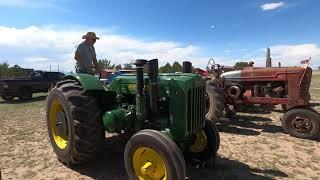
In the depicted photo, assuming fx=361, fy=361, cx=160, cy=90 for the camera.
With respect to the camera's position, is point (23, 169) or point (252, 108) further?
→ point (252, 108)

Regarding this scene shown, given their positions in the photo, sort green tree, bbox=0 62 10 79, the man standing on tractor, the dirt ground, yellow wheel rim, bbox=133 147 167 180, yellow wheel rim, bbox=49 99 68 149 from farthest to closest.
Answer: green tree, bbox=0 62 10 79 → the man standing on tractor → yellow wheel rim, bbox=49 99 68 149 → the dirt ground → yellow wheel rim, bbox=133 147 167 180

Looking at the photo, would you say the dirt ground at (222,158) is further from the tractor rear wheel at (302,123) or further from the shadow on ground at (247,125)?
the tractor rear wheel at (302,123)

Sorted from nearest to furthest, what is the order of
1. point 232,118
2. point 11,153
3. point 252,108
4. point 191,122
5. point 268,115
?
point 191,122
point 11,153
point 232,118
point 268,115
point 252,108

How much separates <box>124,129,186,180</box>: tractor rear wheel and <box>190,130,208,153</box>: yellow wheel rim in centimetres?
143

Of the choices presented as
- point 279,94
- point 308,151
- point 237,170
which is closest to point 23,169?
point 237,170

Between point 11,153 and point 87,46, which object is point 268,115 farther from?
point 11,153

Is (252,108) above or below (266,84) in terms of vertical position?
below

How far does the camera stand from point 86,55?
7.00m

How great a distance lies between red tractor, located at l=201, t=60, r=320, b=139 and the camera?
806cm

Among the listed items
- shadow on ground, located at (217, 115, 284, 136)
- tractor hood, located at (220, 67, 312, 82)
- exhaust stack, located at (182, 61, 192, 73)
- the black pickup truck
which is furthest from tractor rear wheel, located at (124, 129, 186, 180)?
the black pickup truck

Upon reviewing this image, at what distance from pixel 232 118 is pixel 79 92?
19.9 feet

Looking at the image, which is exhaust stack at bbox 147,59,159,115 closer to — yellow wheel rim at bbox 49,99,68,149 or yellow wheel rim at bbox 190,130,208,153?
yellow wheel rim at bbox 190,130,208,153

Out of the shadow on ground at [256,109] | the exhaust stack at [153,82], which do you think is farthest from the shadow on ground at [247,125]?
the exhaust stack at [153,82]

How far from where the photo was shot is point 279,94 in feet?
30.2
